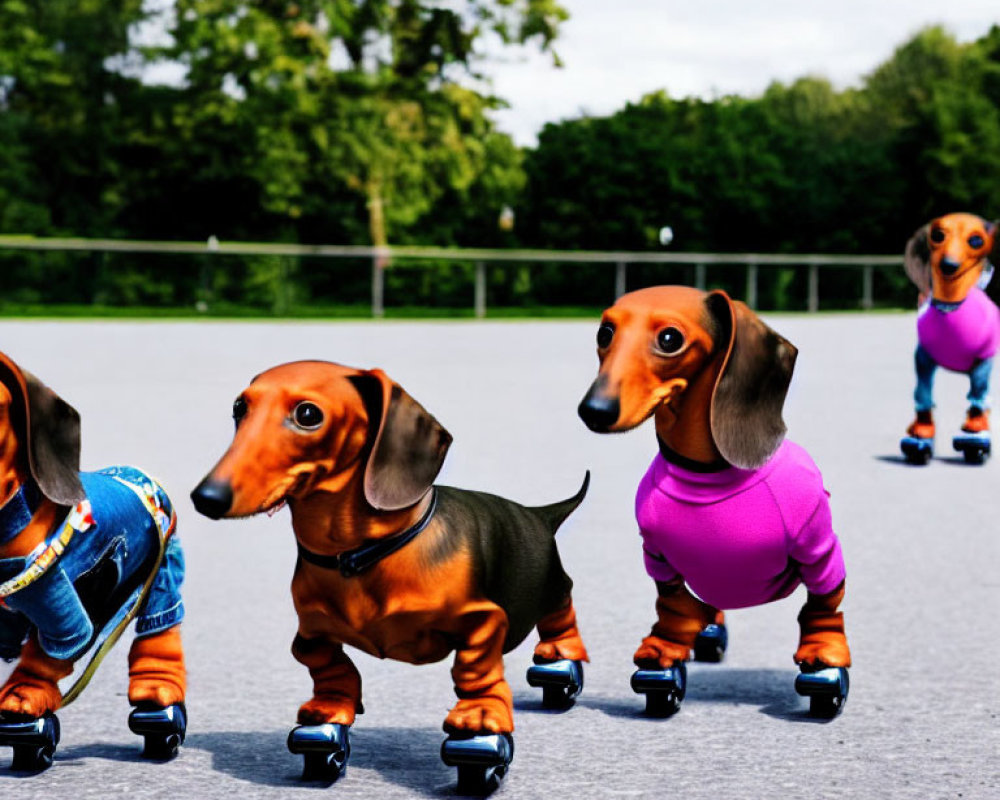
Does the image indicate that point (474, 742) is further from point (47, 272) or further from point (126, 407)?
point (47, 272)

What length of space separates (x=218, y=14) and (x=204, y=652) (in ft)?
120

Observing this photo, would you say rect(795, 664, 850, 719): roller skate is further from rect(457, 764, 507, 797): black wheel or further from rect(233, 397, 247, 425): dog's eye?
rect(233, 397, 247, 425): dog's eye

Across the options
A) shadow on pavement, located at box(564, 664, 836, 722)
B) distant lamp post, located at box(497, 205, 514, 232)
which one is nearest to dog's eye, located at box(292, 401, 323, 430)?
shadow on pavement, located at box(564, 664, 836, 722)

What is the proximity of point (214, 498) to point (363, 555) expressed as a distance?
0.46 meters

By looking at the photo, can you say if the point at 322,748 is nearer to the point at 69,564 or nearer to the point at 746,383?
the point at 69,564

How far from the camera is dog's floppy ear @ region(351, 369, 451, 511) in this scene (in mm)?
3074

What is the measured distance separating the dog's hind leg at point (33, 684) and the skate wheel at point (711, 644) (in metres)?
2.00

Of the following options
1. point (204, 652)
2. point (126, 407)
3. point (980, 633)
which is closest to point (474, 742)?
point (204, 652)

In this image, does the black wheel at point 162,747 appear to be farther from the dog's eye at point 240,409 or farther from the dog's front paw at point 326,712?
the dog's eye at point 240,409

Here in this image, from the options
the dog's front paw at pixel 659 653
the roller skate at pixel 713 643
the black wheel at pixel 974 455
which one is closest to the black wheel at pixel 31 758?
the dog's front paw at pixel 659 653

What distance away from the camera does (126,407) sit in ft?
43.5

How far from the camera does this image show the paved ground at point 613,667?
3.85 meters

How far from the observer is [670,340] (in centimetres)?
347

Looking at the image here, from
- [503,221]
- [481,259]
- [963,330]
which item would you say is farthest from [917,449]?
[503,221]
